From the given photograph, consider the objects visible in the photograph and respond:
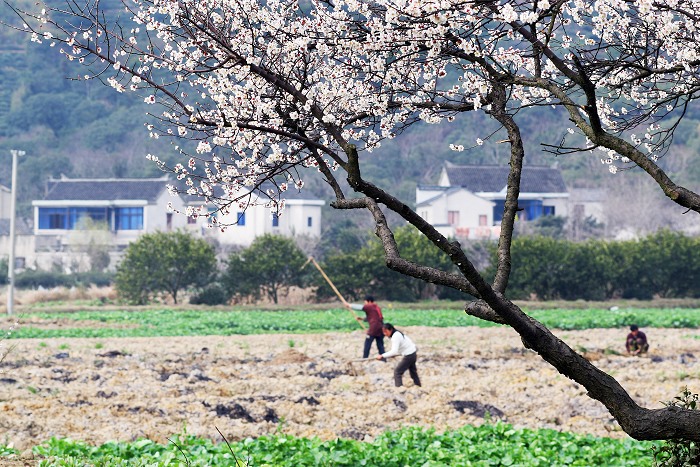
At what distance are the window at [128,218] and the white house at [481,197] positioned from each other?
53.6 ft

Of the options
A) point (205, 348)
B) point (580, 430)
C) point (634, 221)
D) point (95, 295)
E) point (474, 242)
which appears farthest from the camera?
point (634, 221)

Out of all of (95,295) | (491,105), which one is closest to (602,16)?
(491,105)

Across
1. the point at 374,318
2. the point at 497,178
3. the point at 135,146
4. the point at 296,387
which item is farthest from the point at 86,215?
the point at 296,387

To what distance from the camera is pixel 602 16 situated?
638 cm

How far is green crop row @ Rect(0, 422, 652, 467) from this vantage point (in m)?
8.78

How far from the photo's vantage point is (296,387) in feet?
49.4

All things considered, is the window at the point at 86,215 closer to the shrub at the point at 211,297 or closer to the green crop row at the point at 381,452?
the shrub at the point at 211,297

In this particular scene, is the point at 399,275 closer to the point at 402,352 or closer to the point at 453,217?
the point at 453,217

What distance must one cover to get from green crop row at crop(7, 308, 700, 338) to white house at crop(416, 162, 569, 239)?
24.2 metres

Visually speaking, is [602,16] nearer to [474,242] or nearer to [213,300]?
[213,300]

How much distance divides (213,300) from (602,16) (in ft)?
116

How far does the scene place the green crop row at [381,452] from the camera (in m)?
8.78

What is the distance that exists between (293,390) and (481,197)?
4568 cm

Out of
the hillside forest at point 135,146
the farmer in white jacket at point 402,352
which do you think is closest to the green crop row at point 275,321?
the farmer in white jacket at point 402,352
